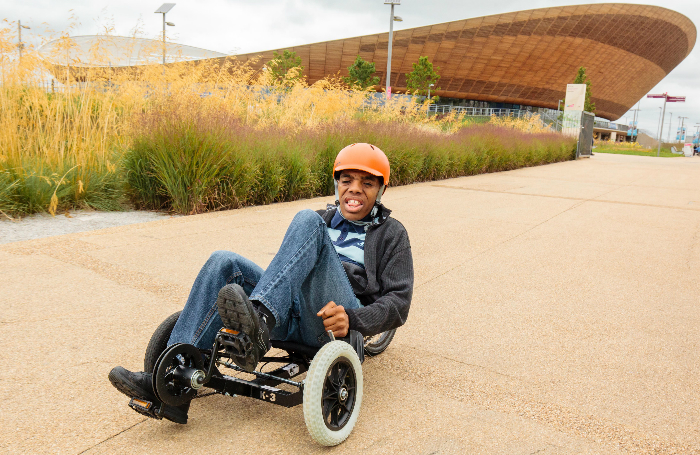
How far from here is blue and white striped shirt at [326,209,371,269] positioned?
8.07ft

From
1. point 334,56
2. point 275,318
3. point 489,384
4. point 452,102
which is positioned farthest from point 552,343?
point 452,102

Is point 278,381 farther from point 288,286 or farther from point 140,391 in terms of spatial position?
point 140,391

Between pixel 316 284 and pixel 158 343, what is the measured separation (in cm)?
65

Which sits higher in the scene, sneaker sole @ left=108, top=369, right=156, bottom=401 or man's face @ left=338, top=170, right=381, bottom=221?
man's face @ left=338, top=170, right=381, bottom=221

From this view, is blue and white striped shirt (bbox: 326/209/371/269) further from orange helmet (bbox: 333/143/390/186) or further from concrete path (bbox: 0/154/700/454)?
concrete path (bbox: 0/154/700/454)

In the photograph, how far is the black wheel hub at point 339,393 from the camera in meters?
2.01

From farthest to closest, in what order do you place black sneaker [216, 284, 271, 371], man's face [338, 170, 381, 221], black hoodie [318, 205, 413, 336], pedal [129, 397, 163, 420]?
man's face [338, 170, 381, 221] → black hoodie [318, 205, 413, 336] → pedal [129, 397, 163, 420] → black sneaker [216, 284, 271, 371]

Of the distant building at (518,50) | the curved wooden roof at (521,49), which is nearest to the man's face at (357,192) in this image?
the distant building at (518,50)

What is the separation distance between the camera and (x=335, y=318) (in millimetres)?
2066

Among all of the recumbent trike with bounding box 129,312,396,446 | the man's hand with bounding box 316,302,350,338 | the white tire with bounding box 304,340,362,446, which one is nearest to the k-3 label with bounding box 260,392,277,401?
the recumbent trike with bounding box 129,312,396,446

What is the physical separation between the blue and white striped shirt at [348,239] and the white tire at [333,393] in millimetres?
514

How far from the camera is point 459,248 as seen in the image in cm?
569

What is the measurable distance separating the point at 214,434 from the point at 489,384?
1.31 meters

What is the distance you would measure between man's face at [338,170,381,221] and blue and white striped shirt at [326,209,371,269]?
0.07 metres
